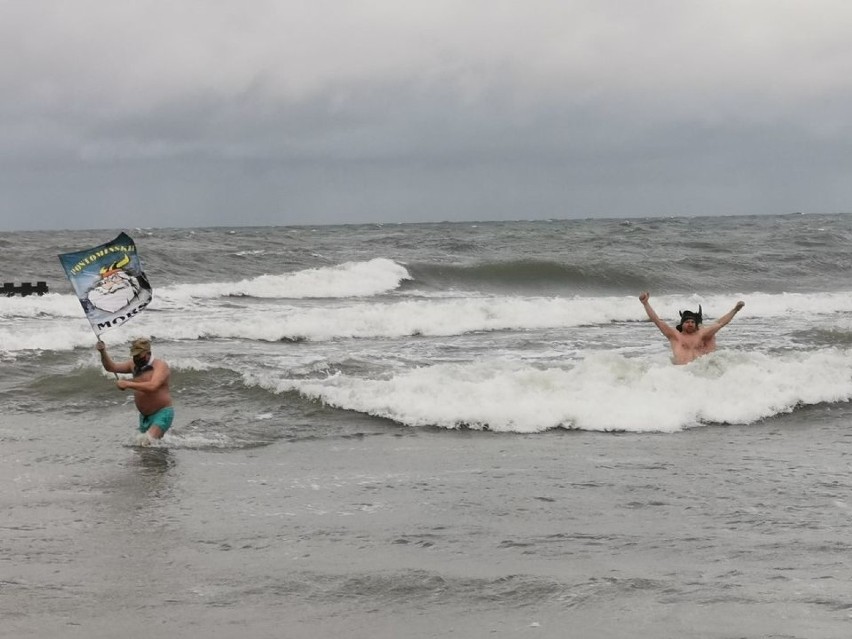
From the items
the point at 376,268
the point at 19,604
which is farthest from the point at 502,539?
the point at 376,268

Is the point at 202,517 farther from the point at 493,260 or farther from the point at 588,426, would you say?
the point at 493,260

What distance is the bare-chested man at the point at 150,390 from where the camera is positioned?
991cm

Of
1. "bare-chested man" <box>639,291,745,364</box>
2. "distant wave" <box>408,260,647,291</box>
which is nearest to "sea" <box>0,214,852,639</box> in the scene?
"bare-chested man" <box>639,291,745,364</box>

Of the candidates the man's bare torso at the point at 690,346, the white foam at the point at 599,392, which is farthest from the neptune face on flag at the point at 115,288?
the man's bare torso at the point at 690,346

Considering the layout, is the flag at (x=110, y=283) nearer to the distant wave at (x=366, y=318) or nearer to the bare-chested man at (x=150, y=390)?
the bare-chested man at (x=150, y=390)

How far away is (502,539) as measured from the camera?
679 centimetres

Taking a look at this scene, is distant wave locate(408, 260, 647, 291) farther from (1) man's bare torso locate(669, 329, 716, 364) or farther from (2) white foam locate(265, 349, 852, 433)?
(2) white foam locate(265, 349, 852, 433)

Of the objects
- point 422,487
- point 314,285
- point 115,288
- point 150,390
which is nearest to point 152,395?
point 150,390

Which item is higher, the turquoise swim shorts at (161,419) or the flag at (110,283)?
the flag at (110,283)

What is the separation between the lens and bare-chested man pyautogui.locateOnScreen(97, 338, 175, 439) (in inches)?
390

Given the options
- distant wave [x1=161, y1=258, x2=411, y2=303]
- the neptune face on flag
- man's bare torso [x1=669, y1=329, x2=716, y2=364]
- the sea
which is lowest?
the sea

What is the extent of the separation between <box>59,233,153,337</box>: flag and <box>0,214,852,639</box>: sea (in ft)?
4.36

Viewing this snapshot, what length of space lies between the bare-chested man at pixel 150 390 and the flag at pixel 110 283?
0.84 meters

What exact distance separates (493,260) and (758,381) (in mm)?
25803
